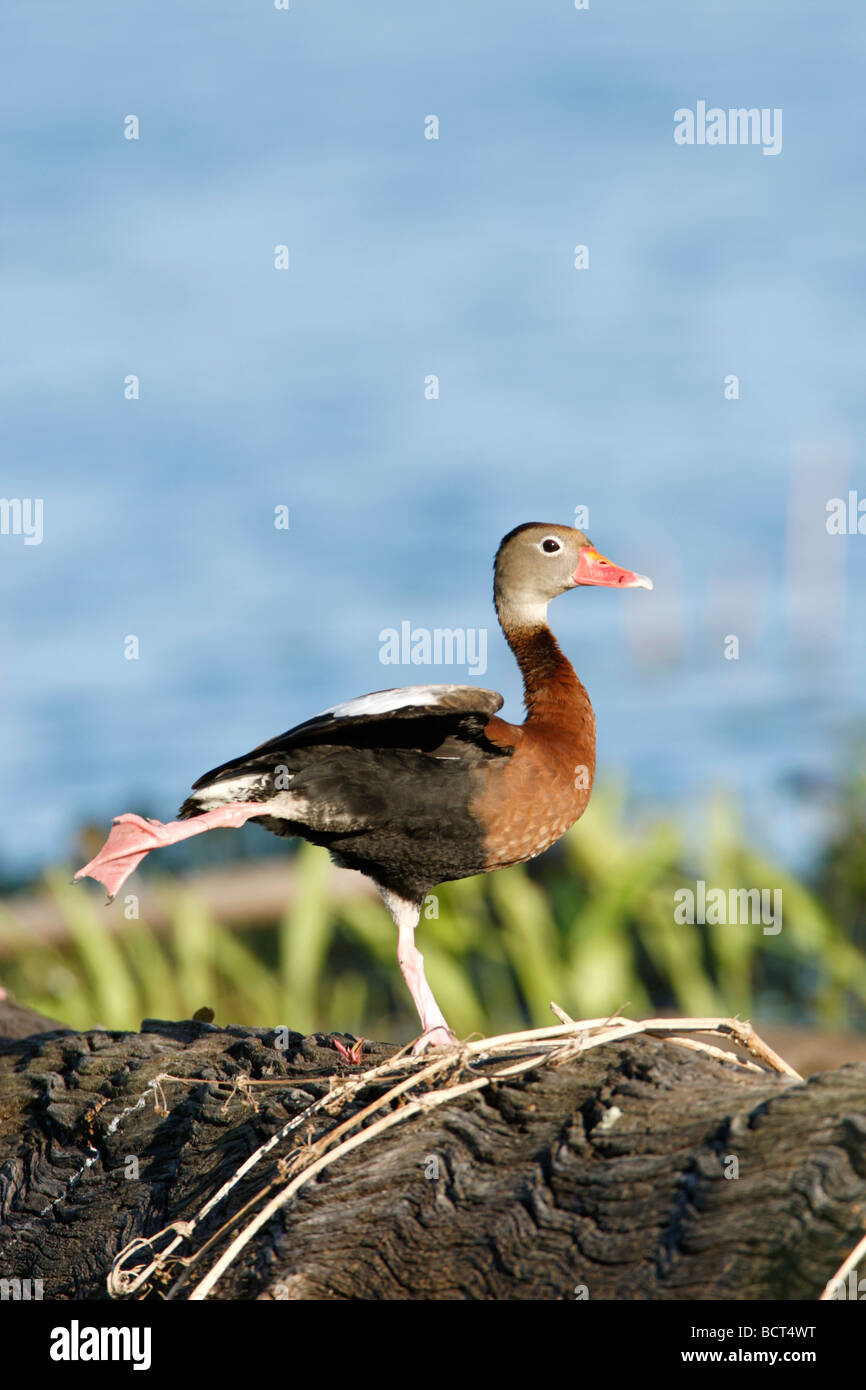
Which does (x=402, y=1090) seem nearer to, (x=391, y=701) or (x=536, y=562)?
(x=391, y=701)

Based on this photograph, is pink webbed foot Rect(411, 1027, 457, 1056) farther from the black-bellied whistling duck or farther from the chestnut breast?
the chestnut breast

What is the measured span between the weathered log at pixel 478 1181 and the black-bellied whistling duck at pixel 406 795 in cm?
100

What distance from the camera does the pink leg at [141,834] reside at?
4.41 meters

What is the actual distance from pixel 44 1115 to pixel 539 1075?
1441 mm

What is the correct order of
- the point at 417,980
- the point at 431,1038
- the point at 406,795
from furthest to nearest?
the point at 417,980, the point at 406,795, the point at 431,1038

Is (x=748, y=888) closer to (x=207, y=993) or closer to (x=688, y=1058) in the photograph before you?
(x=207, y=993)

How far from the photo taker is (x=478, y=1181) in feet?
8.25

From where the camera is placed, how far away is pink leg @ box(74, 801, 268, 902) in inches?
173

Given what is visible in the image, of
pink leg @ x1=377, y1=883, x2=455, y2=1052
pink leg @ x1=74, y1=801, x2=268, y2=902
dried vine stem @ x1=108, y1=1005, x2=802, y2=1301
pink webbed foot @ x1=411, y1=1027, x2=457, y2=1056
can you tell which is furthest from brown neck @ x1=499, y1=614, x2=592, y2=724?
dried vine stem @ x1=108, y1=1005, x2=802, y2=1301

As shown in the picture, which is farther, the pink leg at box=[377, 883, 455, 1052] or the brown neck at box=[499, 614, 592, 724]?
the brown neck at box=[499, 614, 592, 724]

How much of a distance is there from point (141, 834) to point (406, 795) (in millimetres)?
774

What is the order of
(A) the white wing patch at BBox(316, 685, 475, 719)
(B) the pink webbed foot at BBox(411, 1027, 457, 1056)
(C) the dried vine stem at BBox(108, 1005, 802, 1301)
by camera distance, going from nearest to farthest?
(C) the dried vine stem at BBox(108, 1005, 802, 1301)
(B) the pink webbed foot at BBox(411, 1027, 457, 1056)
(A) the white wing patch at BBox(316, 685, 475, 719)

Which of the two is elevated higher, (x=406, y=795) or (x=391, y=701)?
(x=391, y=701)

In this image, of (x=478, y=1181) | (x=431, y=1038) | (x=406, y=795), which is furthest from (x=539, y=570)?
(x=478, y=1181)
